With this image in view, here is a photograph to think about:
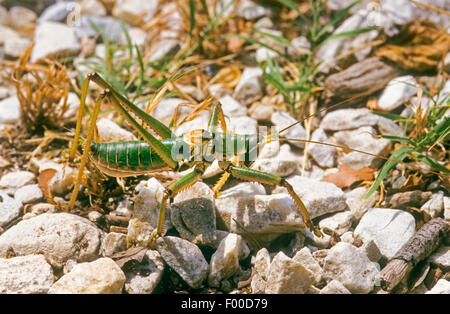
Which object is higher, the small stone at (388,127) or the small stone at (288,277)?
the small stone at (388,127)

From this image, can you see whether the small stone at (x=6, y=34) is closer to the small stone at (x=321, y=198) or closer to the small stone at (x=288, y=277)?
the small stone at (x=321, y=198)

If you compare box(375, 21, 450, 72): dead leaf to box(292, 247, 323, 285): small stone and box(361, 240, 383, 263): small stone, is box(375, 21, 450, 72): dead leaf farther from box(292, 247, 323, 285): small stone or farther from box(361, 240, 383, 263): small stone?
box(292, 247, 323, 285): small stone

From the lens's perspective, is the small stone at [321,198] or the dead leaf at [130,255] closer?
the dead leaf at [130,255]

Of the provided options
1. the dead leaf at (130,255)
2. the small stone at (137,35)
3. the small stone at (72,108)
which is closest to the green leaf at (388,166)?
the dead leaf at (130,255)

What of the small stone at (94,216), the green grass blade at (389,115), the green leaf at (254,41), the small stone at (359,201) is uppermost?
the green leaf at (254,41)

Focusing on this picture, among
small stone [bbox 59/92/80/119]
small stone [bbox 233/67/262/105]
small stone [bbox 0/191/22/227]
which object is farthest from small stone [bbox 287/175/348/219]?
small stone [bbox 59/92/80/119]

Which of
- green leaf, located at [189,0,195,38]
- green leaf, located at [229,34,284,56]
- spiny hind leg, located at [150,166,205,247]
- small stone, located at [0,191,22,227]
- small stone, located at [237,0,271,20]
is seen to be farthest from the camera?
small stone, located at [237,0,271,20]
